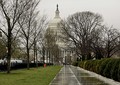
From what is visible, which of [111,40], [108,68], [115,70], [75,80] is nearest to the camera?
[115,70]

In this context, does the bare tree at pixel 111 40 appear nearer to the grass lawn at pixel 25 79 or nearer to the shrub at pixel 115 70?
the grass lawn at pixel 25 79

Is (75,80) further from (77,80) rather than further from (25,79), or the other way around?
(25,79)

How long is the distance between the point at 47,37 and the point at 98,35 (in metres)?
Answer: 18.7

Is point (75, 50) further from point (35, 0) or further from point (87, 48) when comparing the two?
point (35, 0)

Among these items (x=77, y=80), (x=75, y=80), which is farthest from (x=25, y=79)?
(x=77, y=80)

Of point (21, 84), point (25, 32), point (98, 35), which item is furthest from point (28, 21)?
point (21, 84)

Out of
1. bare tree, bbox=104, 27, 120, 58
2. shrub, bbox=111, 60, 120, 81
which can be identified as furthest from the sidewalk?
bare tree, bbox=104, 27, 120, 58

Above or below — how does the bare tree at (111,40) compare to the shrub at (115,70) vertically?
above

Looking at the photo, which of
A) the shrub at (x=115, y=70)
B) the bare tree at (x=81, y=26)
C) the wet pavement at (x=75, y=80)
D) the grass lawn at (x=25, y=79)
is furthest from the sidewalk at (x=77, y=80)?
the bare tree at (x=81, y=26)

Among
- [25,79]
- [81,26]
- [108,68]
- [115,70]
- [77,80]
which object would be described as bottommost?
[77,80]

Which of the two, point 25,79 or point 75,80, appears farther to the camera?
point 25,79

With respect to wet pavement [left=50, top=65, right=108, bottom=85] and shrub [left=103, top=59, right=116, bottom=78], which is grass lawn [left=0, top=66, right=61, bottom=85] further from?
shrub [left=103, top=59, right=116, bottom=78]

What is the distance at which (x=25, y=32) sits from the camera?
2359 inches

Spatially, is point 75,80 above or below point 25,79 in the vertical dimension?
below
